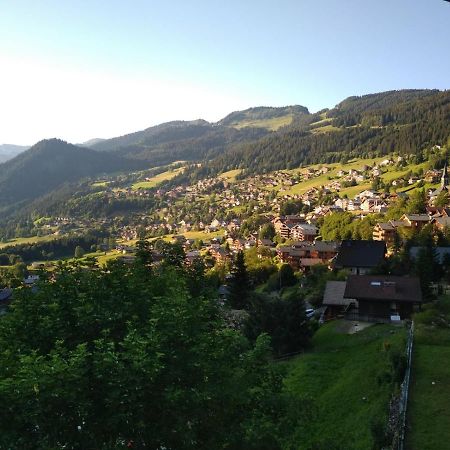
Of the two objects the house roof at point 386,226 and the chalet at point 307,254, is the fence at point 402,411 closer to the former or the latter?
the chalet at point 307,254

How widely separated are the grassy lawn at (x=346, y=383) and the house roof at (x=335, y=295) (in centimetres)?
553

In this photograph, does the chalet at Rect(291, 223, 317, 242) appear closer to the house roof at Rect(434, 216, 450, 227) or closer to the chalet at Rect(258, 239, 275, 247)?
the chalet at Rect(258, 239, 275, 247)

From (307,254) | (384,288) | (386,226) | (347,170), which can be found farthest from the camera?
(347,170)

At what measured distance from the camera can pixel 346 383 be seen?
22391mm

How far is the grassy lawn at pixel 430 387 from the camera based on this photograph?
14.8 m

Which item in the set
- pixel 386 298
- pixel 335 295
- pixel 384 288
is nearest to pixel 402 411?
pixel 386 298

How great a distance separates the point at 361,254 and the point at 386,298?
21.3 metres

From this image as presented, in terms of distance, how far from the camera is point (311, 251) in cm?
7531

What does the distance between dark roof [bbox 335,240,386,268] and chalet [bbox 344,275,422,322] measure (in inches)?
715

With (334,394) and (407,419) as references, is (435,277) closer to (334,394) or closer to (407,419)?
(334,394)

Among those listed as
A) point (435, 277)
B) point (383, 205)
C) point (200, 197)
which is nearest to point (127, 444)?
point (435, 277)

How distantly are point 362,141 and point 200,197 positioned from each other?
250 feet

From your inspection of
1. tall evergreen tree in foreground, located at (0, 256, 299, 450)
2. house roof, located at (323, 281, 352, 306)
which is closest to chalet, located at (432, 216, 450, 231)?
house roof, located at (323, 281, 352, 306)

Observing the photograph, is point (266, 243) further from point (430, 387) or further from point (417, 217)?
point (430, 387)
